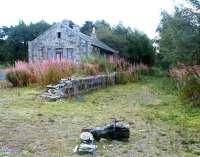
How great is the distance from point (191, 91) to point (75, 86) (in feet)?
16.4

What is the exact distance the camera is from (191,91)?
41.3 feet

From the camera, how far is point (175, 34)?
16.4 metres

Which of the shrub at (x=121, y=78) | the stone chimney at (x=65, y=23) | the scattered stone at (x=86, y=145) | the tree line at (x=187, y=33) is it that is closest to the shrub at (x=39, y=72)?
the shrub at (x=121, y=78)

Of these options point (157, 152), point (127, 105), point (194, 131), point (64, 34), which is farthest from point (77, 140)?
point (64, 34)

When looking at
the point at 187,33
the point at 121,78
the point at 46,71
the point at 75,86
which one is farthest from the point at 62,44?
the point at 187,33

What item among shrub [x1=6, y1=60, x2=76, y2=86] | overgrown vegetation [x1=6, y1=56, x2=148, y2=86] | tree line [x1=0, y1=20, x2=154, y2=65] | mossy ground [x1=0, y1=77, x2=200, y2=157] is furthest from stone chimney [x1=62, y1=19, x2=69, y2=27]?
mossy ground [x1=0, y1=77, x2=200, y2=157]

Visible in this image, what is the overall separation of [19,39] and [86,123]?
147 ft

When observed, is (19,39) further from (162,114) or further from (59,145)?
(59,145)

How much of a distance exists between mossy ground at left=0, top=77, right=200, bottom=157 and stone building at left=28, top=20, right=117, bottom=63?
78.4 feet

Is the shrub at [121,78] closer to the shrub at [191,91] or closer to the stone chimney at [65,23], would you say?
the shrub at [191,91]

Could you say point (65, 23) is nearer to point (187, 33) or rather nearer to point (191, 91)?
point (187, 33)

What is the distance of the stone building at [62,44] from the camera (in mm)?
36625

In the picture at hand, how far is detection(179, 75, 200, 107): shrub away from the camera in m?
12.0

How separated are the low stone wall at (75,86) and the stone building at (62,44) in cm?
1499
